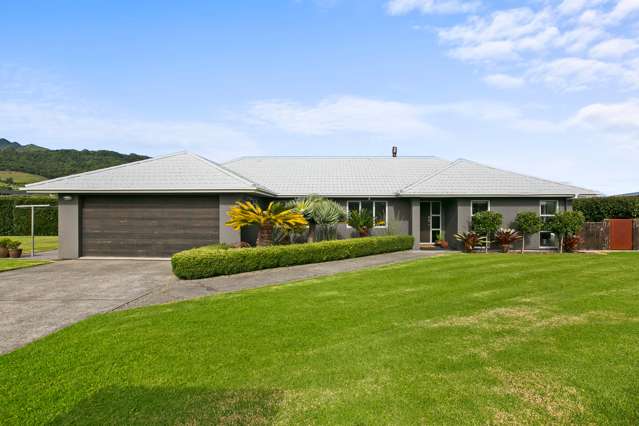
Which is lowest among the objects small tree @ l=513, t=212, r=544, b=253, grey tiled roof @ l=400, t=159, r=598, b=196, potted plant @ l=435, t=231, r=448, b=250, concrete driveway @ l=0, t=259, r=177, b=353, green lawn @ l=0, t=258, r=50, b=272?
concrete driveway @ l=0, t=259, r=177, b=353

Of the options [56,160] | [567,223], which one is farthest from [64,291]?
[56,160]

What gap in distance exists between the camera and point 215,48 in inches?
574

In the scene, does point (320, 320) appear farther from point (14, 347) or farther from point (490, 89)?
point (490, 89)

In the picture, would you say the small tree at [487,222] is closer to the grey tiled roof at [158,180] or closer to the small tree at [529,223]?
the small tree at [529,223]

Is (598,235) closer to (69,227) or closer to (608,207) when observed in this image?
(608,207)

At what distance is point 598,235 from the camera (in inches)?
728

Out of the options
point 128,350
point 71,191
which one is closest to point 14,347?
point 128,350

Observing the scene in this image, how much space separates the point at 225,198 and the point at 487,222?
1197cm

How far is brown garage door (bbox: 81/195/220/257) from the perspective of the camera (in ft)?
52.2

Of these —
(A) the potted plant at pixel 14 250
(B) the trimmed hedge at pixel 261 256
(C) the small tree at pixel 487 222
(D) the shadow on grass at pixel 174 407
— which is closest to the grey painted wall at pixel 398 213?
(B) the trimmed hedge at pixel 261 256

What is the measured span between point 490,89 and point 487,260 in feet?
24.2

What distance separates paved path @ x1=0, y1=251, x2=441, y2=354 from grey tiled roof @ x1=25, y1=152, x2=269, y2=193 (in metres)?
3.25

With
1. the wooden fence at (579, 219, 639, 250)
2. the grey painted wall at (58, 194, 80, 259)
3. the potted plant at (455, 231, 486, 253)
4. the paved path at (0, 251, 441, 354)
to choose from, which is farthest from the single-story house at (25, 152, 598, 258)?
the wooden fence at (579, 219, 639, 250)

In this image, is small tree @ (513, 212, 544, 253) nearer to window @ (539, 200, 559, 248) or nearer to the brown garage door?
window @ (539, 200, 559, 248)
